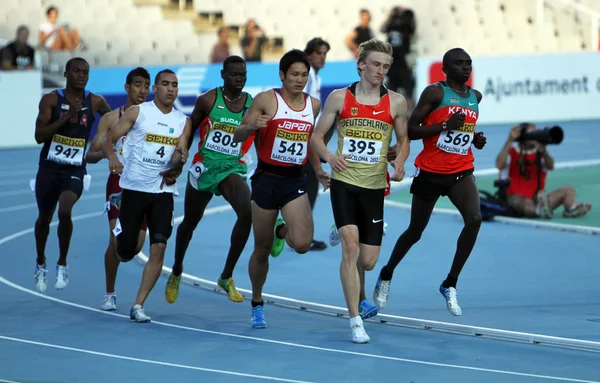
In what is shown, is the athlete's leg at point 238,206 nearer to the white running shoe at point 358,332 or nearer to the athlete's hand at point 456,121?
the white running shoe at point 358,332

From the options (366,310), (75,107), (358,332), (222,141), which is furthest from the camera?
(75,107)

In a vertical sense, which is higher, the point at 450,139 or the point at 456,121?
the point at 456,121

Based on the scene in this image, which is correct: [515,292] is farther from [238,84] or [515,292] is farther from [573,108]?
[573,108]

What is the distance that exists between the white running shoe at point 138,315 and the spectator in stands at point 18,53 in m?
15.9

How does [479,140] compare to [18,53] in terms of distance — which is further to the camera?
[18,53]

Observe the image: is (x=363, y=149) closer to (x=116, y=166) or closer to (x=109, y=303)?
(x=116, y=166)

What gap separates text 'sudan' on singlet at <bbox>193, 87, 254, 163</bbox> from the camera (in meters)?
10.0

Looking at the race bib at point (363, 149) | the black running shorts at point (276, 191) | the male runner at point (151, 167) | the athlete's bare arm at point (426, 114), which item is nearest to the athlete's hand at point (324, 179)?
the race bib at point (363, 149)

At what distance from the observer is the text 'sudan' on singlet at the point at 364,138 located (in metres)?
8.89

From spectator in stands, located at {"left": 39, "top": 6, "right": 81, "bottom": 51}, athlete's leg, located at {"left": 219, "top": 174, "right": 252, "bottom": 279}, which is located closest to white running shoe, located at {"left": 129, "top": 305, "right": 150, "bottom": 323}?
athlete's leg, located at {"left": 219, "top": 174, "right": 252, "bottom": 279}

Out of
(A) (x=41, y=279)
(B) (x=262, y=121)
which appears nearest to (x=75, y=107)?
(A) (x=41, y=279)

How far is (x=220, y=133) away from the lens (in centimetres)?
1008

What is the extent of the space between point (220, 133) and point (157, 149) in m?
0.67

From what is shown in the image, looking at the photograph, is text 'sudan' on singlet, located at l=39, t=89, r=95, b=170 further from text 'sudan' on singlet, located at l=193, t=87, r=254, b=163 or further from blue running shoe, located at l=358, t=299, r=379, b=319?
blue running shoe, located at l=358, t=299, r=379, b=319
